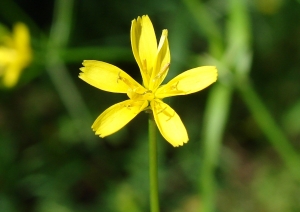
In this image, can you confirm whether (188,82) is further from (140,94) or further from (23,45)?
(23,45)

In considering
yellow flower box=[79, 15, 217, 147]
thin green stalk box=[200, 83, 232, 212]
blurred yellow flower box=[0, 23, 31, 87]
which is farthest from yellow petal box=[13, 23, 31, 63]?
yellow flower box=[79, 15, 217, 147]

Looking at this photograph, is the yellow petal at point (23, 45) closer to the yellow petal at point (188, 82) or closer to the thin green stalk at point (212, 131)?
the thin green stalk at point (212, 131)

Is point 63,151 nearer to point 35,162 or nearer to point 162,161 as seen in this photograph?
point 35,162

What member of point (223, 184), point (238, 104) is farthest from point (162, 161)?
point (238, 104)

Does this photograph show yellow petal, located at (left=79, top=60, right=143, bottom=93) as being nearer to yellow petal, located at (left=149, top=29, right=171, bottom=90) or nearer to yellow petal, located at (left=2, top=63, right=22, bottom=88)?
yellow petal, located at (left=149, top=29, right=171, bottom=90)

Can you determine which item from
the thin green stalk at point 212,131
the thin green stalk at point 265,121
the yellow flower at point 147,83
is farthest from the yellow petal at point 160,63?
the thin green stalk at point 265,121
